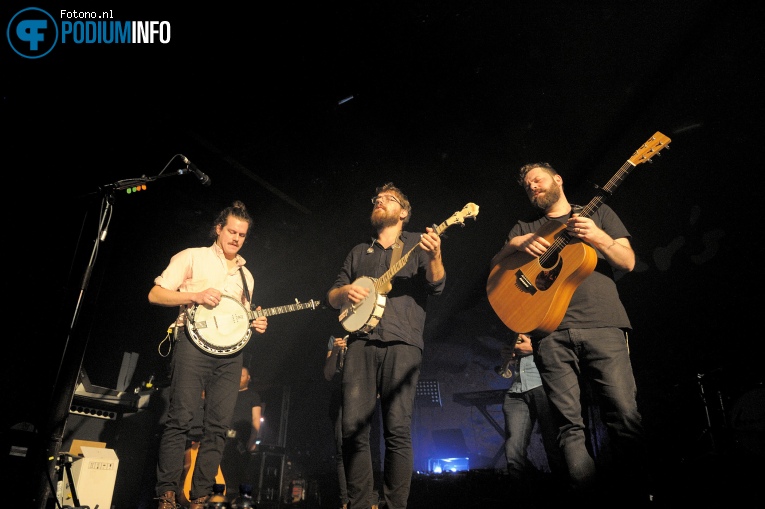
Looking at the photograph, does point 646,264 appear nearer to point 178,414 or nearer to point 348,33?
point 348,33

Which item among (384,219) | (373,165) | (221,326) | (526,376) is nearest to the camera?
(384,219)

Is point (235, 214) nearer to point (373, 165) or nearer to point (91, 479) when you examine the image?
point (373, 165)

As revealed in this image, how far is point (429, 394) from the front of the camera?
860 cm

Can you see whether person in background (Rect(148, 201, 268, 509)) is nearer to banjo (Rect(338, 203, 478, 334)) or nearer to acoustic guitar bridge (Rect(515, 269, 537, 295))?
banjo (Rect(338, 203, 478, 334))

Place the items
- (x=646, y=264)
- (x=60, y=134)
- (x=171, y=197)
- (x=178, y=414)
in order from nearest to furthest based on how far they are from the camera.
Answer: (x=178, y=414)
(x=646, y=264)
(x=60, y=134)
(x=171, y=197)

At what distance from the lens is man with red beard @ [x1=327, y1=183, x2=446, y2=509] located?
3.22 metres

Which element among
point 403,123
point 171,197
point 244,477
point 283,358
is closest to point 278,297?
point 283,358

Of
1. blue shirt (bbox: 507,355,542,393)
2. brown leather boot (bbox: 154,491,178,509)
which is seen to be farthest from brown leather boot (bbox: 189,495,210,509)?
blue shirt (bbox: 507,355,542,393)

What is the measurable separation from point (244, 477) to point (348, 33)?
6.12 meters

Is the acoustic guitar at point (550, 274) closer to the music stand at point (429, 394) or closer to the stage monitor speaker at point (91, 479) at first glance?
the stage monitor speaker at point (91, 479)

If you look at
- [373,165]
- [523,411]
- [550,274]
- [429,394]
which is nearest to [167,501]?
[550,274]

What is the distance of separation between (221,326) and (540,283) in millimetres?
2984

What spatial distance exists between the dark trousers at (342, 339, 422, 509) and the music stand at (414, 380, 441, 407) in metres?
5.28

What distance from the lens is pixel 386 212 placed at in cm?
433
